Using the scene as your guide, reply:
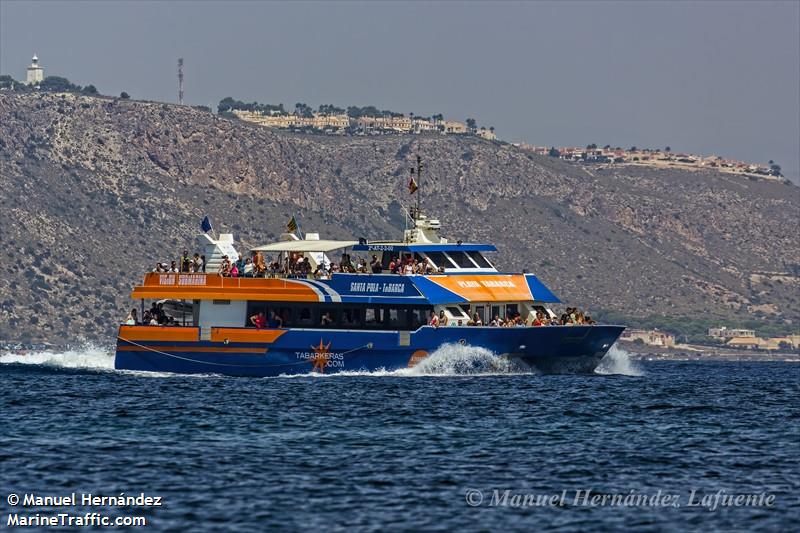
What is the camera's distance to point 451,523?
2908 cm

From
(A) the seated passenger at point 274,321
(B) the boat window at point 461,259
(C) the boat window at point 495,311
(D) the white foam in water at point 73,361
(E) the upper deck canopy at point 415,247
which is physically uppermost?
(E) the upper deck canopy at point 415,247

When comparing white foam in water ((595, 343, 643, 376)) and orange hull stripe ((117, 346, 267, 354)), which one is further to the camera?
white foam in water ((595, 343, 643, 376))

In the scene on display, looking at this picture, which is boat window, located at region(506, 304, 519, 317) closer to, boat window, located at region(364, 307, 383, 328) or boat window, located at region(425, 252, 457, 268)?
boat window, located at region(425, 252, 457, 268)

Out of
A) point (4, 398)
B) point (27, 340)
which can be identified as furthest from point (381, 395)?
point (27, 340)

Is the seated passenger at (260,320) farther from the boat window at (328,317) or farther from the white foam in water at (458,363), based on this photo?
the white foam in water at (458,363)

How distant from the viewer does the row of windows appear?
60.9 meters

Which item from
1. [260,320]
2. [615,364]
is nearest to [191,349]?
[260,320]

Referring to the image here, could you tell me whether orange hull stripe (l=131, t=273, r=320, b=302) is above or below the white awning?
below

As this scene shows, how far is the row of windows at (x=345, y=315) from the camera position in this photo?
200 feet

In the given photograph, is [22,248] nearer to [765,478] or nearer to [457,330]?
[457,330]

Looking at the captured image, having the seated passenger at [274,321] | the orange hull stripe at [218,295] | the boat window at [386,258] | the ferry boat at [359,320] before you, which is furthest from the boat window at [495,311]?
the seated passenger at [274,321]

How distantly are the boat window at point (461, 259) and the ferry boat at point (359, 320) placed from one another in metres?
0.04

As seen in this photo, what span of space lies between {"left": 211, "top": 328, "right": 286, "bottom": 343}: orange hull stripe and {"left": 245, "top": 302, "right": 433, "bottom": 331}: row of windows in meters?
0.55

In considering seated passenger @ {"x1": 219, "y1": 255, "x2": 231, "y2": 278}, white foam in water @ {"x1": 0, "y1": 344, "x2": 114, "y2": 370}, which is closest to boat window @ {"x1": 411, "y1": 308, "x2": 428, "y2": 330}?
seated passenger @ {"x1": 219, "y1": 255, "x2": 231, "y2": 278}
